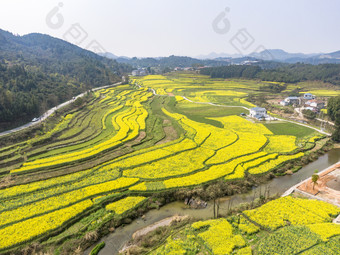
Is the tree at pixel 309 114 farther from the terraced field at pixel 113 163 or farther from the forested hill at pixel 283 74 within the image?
the forested hill at pixel 283 74

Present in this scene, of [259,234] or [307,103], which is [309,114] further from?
[259,234]

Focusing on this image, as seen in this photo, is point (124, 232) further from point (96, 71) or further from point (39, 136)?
point (96, 71)

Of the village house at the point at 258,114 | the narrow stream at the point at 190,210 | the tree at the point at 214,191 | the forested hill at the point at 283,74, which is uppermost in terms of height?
the forested hill at the point at 283,74

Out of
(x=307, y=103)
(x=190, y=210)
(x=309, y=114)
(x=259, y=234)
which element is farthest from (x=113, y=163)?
(x=307, y=103)

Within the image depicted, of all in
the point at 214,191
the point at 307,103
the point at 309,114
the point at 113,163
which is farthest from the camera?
the point at 307,103

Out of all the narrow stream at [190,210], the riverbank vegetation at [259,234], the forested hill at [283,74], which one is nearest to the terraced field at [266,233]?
the riverbank vegetation at [259,234]

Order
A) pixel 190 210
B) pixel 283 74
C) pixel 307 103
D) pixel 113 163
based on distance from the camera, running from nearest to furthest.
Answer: pixel 190 210, pixel 113 163, pixel 307 103, pixel 283 74
